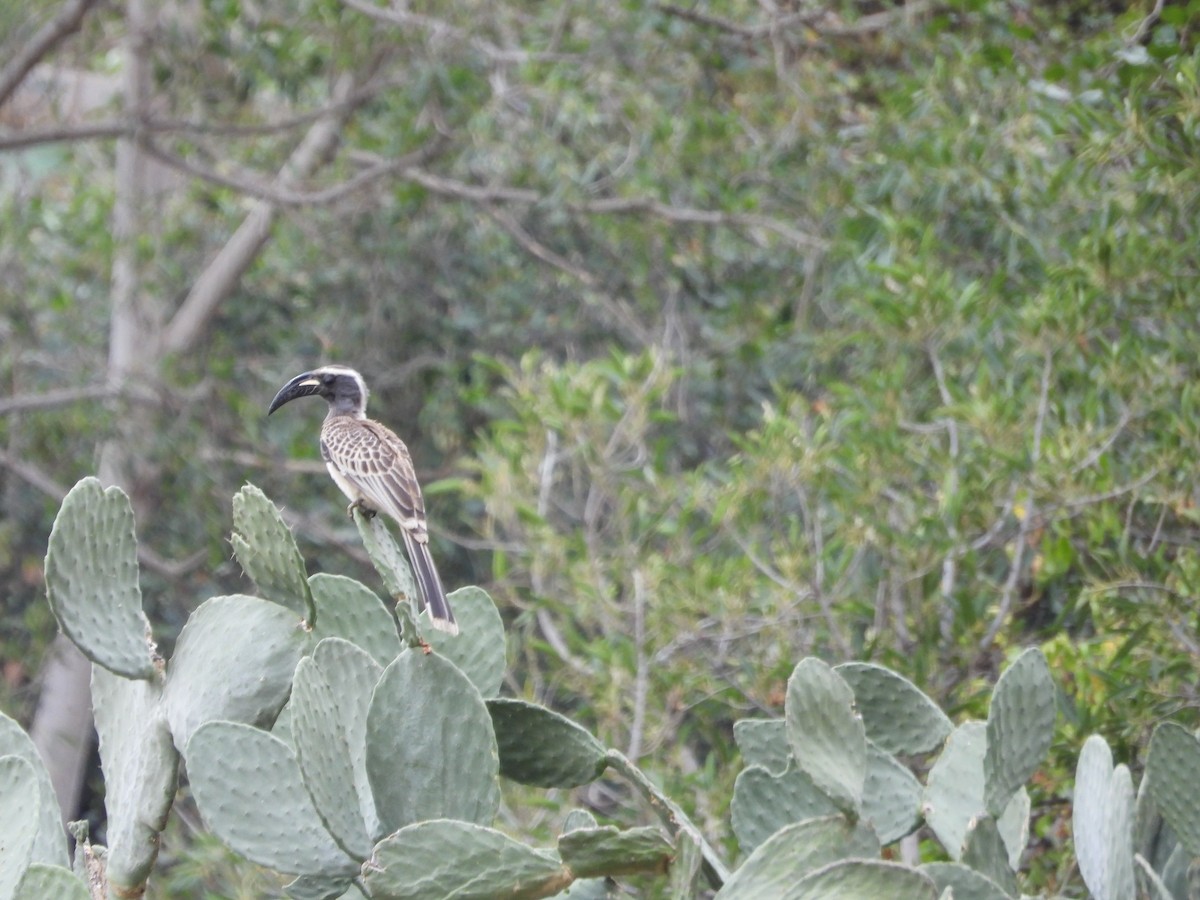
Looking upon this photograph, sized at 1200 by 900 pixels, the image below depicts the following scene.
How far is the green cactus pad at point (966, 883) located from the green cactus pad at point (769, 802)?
0.85ft

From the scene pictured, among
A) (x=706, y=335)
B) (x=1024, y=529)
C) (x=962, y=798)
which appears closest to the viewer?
(x=962, y=798)

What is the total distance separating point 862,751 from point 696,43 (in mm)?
6400

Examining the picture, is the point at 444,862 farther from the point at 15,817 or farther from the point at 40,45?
the point at 40,45

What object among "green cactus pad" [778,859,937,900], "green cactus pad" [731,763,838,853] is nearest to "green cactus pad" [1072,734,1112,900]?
"green cactus pad" [731,763,838,853]

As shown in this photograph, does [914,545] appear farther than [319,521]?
No

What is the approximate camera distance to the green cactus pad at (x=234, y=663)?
2.25m

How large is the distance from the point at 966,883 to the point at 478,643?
0.86 meters

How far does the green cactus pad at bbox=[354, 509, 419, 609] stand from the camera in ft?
7.60

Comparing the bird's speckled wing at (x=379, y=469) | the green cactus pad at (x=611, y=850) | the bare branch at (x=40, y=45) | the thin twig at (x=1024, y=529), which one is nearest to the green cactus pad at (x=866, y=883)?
the green cactus pad at (x=611, y=850)

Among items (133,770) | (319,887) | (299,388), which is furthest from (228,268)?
(319,887)

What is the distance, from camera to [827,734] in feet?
6.92

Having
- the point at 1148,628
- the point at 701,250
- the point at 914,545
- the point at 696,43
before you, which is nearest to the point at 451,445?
the point at 701,250

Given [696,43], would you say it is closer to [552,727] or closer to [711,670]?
[711,670]

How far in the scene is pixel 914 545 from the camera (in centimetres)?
451
